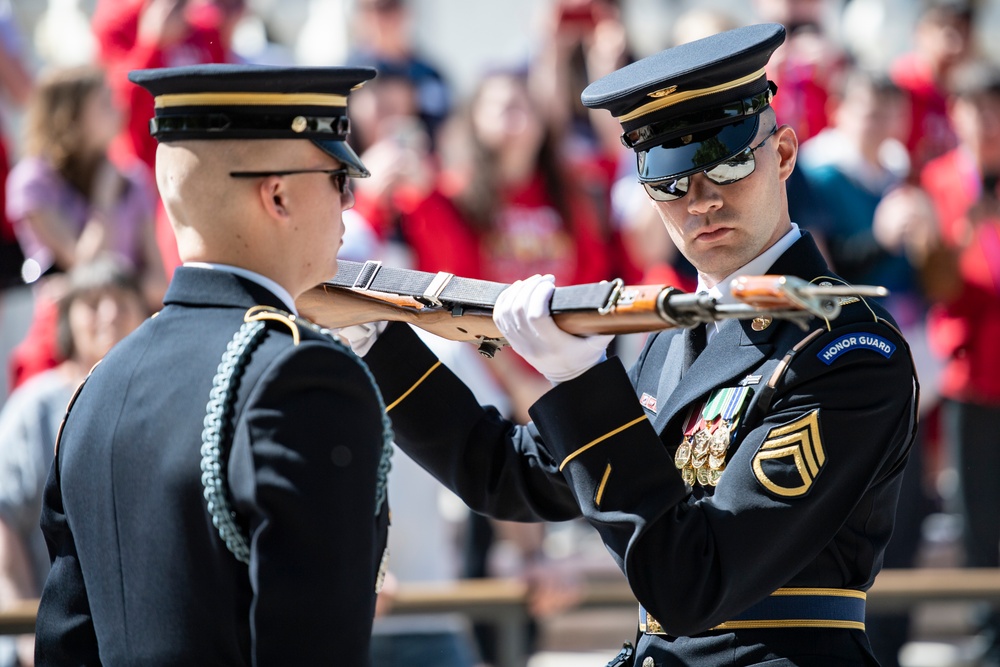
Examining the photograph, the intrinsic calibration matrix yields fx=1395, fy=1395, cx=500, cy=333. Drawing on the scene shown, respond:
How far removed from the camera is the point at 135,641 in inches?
90.7

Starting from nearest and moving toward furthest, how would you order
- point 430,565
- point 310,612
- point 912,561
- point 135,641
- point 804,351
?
point 310,612 < point 135,641 < point 804,351 < point 430,565 < point 912,561

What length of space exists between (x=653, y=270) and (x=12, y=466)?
287 centimetres

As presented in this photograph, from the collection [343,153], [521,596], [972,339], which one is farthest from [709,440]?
[972,339]

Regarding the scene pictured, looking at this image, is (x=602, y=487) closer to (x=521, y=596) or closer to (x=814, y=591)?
(x=814, y=591)

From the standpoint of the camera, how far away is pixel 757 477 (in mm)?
2693

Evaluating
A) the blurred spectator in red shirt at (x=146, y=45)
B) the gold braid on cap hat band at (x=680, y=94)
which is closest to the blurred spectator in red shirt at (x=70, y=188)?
the blurred spectator in red shirt at (x=146, y=45)

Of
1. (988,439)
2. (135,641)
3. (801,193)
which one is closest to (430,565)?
(801,193)

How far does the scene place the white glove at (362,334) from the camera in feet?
10.5

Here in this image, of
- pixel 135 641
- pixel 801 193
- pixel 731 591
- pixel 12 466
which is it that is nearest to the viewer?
pixel 135 641

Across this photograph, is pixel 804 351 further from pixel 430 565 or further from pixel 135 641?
pixel 430 565

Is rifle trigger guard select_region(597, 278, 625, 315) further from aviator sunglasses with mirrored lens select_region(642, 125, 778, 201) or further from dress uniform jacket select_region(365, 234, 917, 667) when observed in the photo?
aviator sunglasses with mirrored lens select_region(642, 125, 778, 201)

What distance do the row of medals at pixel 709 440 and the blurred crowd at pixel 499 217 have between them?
260cm

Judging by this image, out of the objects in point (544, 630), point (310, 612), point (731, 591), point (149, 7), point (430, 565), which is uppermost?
point (149, 7)

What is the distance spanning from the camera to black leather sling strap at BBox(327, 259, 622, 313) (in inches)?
99.7
